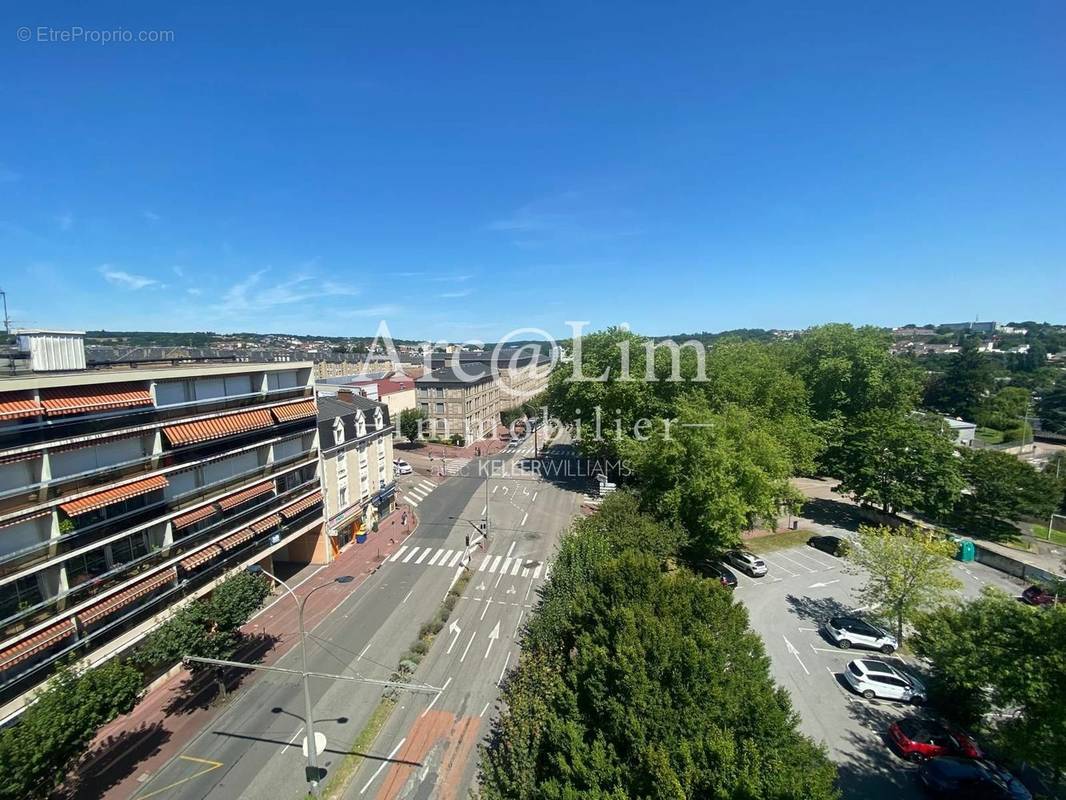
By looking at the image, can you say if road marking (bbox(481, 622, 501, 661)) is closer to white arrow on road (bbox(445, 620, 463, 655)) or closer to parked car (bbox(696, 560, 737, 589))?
white arrow on road (bbox(445, 620, 463, 655))

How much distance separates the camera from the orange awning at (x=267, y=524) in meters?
27.4

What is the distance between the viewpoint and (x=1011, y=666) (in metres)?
15.0

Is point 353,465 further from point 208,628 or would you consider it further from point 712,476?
point 712,476

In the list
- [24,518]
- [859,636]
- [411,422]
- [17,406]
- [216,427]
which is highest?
[17,406]

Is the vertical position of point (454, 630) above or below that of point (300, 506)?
below

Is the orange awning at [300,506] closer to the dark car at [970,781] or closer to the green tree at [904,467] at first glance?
the dark car at [970,781]

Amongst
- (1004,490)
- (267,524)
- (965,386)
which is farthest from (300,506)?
(965,386)

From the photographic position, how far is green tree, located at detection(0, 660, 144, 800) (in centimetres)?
1323

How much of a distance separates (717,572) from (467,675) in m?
17.7

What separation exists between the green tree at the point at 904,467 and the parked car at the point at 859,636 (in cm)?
1662

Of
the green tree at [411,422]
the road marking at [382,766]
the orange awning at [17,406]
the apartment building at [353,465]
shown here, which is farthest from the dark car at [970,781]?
the green tree at [411,422]

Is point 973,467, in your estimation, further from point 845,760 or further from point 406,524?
point 406,524

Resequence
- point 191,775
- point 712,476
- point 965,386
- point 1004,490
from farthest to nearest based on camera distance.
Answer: point 965,386, point 1004,490, point 712,476, point 191,775

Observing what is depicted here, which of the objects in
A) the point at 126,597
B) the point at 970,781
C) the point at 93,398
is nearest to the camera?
the point at 970,781
